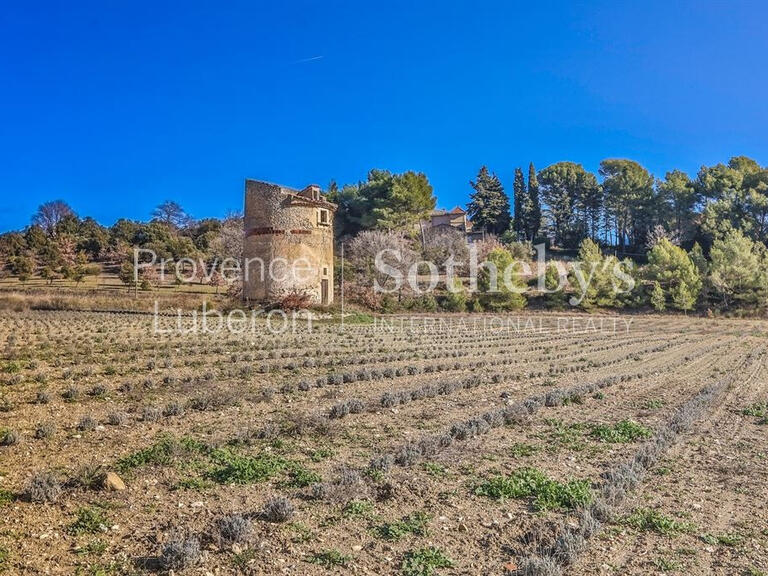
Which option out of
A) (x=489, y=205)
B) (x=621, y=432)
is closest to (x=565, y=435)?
(x=621, y=432)

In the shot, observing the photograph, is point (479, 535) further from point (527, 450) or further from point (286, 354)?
point (286, 354)

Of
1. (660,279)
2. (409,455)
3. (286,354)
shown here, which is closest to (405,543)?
(409,455)

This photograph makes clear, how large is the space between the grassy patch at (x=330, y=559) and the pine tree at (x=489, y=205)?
68000 millimetres

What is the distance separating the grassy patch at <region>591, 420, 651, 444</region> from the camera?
787 cm

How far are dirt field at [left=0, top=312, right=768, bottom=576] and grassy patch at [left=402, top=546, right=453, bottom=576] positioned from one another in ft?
0.05

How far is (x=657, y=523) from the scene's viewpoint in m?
4.98

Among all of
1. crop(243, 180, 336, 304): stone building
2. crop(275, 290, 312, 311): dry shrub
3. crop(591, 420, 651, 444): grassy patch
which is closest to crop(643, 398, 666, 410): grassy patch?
crop(591, 420, 651, 444): grassy patch

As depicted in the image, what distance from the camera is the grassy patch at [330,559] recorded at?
13.8ft

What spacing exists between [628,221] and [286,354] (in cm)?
6335

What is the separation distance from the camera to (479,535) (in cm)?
478

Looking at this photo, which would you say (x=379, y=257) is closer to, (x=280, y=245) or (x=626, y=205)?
(x=280, y=245)

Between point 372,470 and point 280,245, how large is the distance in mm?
26207

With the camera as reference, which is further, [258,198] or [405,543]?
[258,198]

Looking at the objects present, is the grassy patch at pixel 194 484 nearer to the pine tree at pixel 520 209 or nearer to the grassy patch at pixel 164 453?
the grassy patch at pixel 164 453
